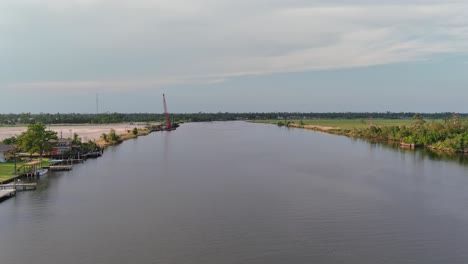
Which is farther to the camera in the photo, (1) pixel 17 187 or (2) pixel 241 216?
(1) pixel 17 187

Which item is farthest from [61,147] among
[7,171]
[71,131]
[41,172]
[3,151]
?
[71,131]

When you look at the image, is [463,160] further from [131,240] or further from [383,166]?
[131,240]

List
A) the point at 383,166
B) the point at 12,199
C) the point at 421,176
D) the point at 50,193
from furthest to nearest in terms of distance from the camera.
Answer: the point at 383,166 < the point at 421,176 < the point at 50,193 < the point at 12,199

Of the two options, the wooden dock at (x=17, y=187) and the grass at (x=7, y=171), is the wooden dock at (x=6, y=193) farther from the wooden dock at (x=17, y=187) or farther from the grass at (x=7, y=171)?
the grass at (x=7, y=171)

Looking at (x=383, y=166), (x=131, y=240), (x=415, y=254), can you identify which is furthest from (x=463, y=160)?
(x=131, y=240)

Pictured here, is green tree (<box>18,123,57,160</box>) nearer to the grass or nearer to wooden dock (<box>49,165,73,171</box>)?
the grass

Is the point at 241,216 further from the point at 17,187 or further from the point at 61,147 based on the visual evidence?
the point at 61,147
